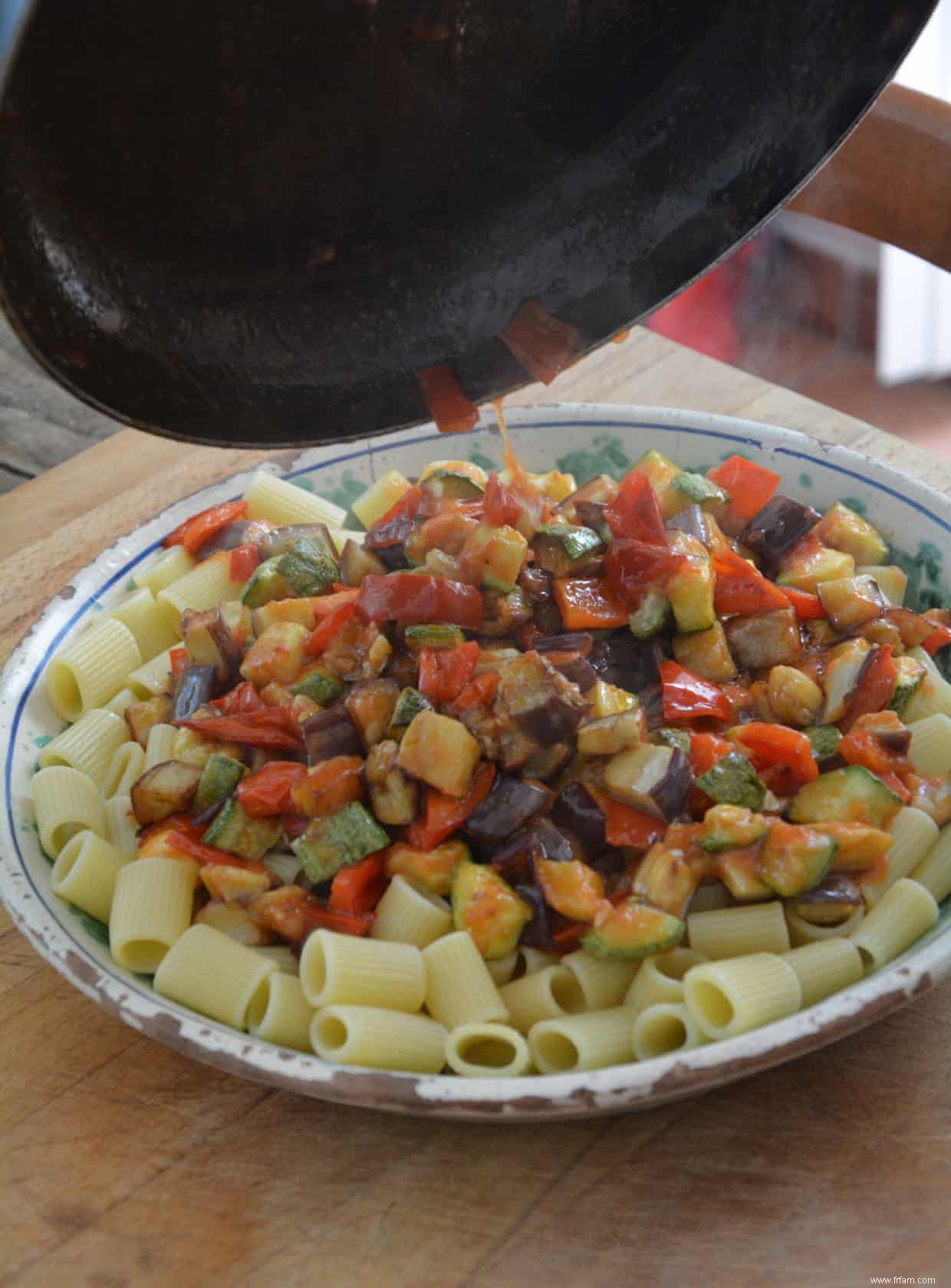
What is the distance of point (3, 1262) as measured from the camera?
2545mm

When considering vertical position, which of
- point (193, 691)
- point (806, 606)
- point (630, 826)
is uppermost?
point (193, 691)

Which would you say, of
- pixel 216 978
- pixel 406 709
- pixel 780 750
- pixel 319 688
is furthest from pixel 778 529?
pixel 216 978

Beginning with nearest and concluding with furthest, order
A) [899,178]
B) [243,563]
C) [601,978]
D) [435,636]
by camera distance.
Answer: [601,978]
[435,636]
[243,563]
[899,178]

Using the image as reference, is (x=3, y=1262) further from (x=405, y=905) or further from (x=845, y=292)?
(x=845, y=292)

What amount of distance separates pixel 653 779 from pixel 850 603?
0.86 m

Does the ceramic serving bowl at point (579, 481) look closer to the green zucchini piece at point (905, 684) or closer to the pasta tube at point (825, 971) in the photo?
the pasta tube at point (825, 971)

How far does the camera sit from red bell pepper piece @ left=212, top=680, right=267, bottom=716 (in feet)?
11.1

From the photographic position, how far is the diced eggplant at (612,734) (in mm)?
2971

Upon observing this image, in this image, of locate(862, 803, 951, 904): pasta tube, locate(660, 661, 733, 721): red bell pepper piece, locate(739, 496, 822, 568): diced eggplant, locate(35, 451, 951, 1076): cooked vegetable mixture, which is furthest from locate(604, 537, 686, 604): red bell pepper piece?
locate(862, 803, 951, 904): pasta tube

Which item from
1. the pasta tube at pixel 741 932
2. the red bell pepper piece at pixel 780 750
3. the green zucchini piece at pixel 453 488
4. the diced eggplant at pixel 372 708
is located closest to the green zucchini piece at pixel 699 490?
the green zucchini piece at pixel 453 488

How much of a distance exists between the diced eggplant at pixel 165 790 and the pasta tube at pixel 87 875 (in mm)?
134

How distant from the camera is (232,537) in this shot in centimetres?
402

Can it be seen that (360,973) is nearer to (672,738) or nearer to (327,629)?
(672,738)

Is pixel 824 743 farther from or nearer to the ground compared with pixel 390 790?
nearer to the ground
